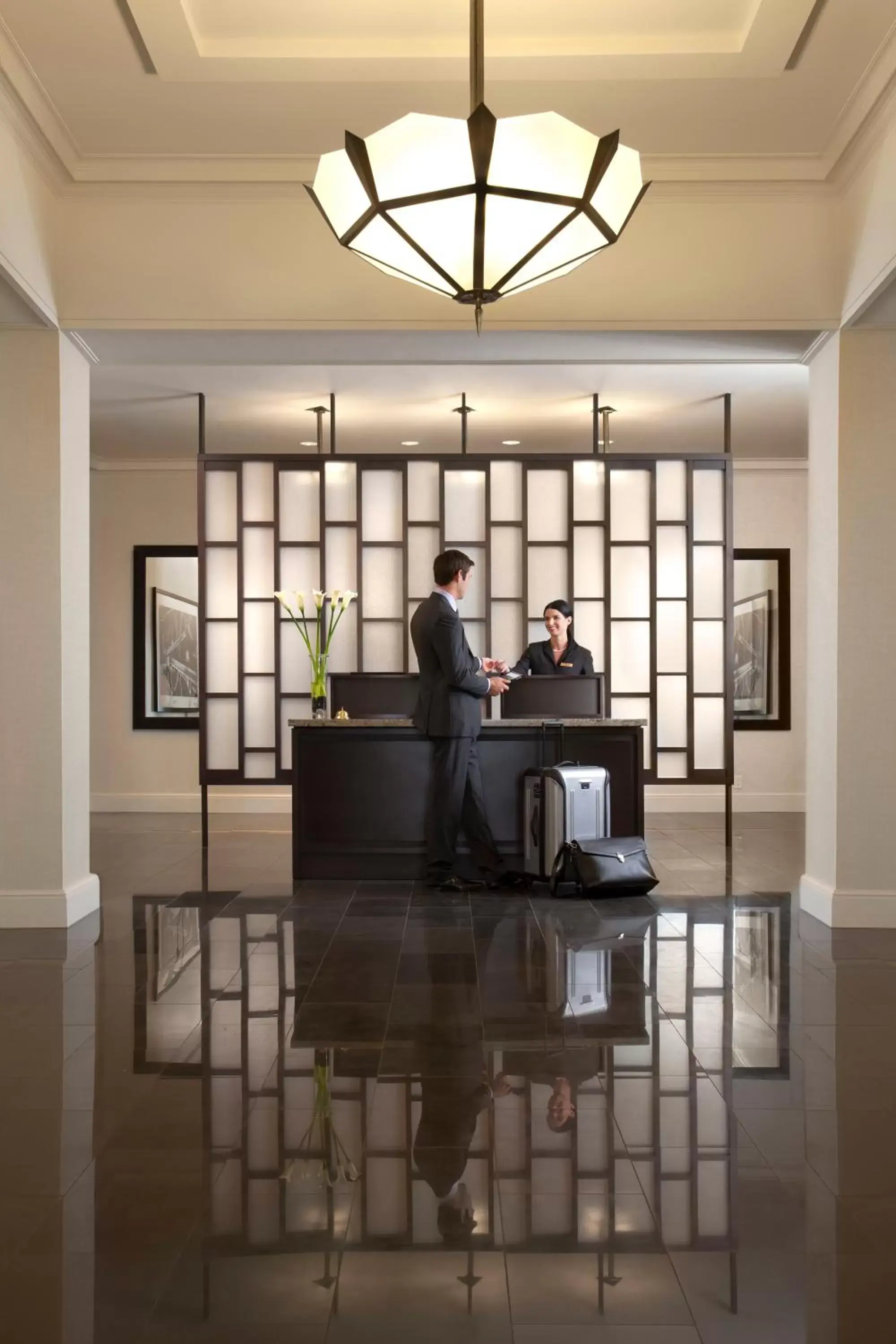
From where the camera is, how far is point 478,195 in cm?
360

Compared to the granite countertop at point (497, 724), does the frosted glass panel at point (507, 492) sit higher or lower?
higher

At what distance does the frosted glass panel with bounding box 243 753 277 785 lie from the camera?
8891mm

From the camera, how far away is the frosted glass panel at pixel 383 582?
29.7ft

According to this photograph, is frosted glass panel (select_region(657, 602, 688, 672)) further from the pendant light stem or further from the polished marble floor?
the pendant light stem

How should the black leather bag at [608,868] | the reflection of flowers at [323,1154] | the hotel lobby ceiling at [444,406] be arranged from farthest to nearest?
the hotel lobby ceiling at [444,406] < the black leather bag at [608,868] < the reflection of flowers at [323,1154]

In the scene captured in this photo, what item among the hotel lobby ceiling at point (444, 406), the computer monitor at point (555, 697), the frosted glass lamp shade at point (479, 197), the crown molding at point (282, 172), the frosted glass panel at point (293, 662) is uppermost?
the crown molding at point (282, 172)

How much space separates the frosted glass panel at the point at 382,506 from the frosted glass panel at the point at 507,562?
0.77 meters

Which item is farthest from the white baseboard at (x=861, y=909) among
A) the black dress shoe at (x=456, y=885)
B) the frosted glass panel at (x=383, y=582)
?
the frosted glass panel at (x=383, y=582)

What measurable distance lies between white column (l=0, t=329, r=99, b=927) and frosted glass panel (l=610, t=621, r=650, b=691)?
473 centimetres

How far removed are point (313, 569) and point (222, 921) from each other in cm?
403

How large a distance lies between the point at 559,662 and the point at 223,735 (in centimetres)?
267

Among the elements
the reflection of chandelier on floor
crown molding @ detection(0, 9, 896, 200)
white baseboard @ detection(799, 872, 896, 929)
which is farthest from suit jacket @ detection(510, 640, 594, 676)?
the reflection of chandelier on floor

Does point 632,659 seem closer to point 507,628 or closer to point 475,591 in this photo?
point 507,628

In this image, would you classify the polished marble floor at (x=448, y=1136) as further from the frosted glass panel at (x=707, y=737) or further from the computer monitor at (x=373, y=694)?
the frosted glass panel at (x=707, y=737)
